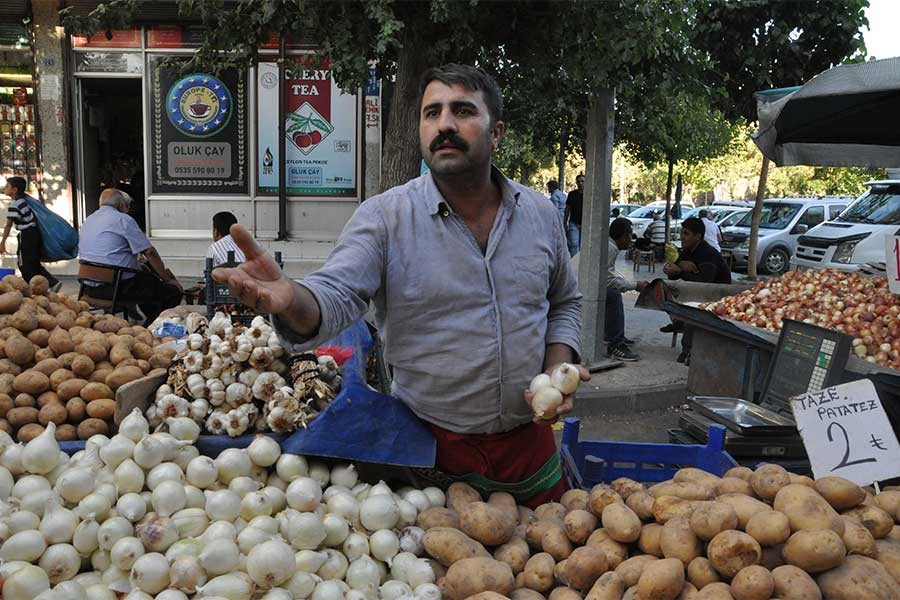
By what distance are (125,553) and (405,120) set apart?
5164mm

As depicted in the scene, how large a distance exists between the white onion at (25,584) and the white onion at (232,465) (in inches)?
24.2

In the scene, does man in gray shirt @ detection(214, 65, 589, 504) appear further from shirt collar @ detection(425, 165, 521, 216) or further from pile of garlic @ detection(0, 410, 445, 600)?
pile of garlic @ detection(0, 410, 445, 600)

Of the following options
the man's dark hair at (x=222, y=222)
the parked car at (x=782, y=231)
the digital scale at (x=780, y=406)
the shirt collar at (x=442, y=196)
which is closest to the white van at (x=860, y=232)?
the parked car at (x=782, y=231)

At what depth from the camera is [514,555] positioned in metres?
2.36

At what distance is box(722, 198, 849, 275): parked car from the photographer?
821 inches

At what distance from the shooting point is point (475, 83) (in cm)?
254

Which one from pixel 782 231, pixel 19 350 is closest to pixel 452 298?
pixel 19 350

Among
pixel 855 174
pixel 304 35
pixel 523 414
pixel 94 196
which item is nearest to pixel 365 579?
pixel 523 414

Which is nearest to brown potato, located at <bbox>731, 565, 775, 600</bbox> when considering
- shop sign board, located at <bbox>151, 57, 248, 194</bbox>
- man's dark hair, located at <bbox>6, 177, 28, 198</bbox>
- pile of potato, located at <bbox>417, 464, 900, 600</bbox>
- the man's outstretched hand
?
pile of potato, located at <bbox>417, 464, 900, 600</bbox>

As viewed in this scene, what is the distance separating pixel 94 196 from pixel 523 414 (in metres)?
12.6

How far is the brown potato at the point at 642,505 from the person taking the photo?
238 centimetres

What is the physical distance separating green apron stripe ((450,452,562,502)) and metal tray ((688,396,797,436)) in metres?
1.37

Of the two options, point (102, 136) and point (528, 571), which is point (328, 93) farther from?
point (528, 571)

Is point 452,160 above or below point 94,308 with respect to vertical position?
above
